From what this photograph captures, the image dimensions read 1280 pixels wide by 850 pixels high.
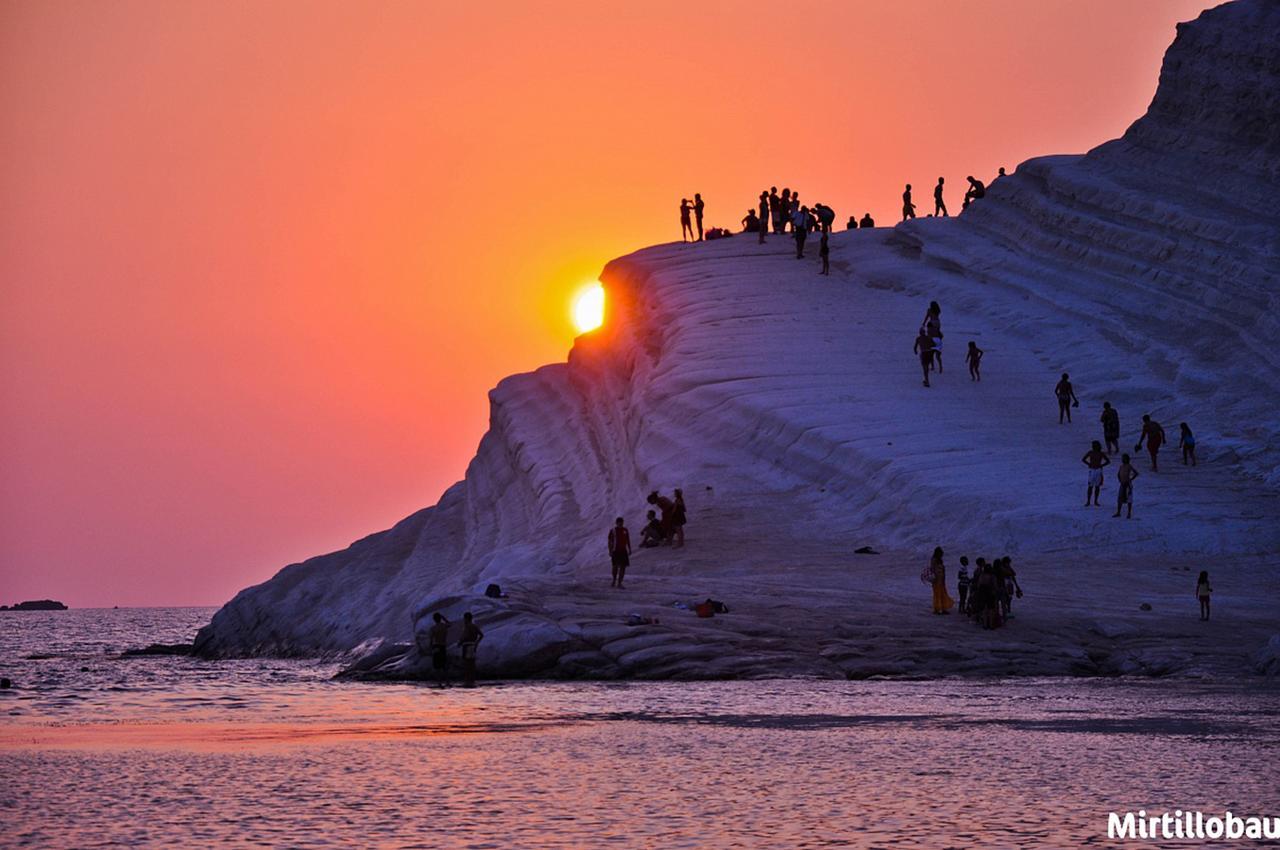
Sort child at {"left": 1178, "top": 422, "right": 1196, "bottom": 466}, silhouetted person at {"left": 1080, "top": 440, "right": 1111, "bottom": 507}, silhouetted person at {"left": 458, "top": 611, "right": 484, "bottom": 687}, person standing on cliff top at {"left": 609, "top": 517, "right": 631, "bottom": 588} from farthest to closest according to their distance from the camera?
1. child at {"left": 1178, "top": 422, "right": 1196, "bottom": 466}
2. silhouetted person at {"left": 1080, "top": 440, "right": 1111, "bottom": 507}
3. person standing on cliff top at {"left": 609, "top": 517, "right": 631, "bottom": 588}
4. silhouetted person at {"left": 458, "top": 611, "right": 484, "bottom": 687}

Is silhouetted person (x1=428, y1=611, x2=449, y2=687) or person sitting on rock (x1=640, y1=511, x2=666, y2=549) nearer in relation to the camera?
silhouetted person (x1=428, y1=611, x2=449, y2=687)

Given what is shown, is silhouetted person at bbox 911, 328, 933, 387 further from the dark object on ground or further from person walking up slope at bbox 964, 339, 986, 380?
the dark object on ground

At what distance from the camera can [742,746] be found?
19688 millimetres

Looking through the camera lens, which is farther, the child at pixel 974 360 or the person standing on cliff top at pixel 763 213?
the person standing on cliff top at pixel 763 213

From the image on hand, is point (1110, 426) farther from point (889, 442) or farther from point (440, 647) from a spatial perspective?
point (440, 647)

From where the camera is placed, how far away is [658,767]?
1792 cm

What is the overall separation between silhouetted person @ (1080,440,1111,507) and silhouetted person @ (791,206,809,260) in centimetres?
2347

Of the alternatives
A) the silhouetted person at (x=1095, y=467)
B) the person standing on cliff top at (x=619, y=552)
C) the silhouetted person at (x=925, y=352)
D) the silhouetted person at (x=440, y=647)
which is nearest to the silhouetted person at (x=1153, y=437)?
the silhouetted person at (x=1095, y=467)

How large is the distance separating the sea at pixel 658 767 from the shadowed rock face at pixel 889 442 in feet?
11.3

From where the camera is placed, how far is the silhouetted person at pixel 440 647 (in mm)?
32219

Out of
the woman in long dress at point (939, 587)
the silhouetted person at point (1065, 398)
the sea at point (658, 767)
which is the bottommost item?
the sea at point (658, 767)

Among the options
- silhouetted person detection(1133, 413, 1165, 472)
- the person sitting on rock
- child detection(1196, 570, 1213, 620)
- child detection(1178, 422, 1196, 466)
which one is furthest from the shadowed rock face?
child detection(1196, 570, 1213, 620)

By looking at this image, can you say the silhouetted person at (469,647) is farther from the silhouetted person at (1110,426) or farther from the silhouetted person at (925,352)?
the silhouetted person at (925,352)

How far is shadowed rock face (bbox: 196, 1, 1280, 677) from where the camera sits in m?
33.0
